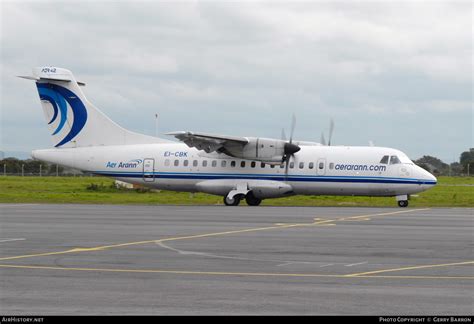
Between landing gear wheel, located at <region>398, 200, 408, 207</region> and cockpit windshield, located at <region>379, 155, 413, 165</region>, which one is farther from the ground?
cockpit windshield, located at <region>379, 155, 413, 165</region>

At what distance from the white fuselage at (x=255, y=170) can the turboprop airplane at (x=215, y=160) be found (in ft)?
0.14

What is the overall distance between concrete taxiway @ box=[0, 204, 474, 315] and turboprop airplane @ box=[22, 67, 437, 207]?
11.0 meters

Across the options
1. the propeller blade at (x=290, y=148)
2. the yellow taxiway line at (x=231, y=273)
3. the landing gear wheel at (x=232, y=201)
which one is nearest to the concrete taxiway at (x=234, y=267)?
the yellow taxiway line at (x=231, y=273)

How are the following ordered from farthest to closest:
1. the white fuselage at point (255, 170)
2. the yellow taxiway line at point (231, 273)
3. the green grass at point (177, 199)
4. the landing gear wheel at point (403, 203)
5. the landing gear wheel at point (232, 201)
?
the green grass at point (177, 199) < the landing gear wheel at point (232, 201) < the landing gear wheel at point (403, 203) < the white fuselage at point (255, 170) < the yellow taxiway line at point (231, 273)

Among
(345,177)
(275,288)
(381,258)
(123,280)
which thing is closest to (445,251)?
(381,258)

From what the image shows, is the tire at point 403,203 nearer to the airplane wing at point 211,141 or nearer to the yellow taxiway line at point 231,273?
the airplane wing at point 211,141

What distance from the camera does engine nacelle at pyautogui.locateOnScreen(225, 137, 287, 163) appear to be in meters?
35.2

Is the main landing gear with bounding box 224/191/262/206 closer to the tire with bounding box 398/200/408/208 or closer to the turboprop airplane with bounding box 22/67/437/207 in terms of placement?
the turboprop airplane with bounding box 22/67/437/207

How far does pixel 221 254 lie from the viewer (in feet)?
49.4

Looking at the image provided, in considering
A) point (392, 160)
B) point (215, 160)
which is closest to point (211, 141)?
point (215, 160)

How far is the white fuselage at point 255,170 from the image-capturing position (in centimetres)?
3447

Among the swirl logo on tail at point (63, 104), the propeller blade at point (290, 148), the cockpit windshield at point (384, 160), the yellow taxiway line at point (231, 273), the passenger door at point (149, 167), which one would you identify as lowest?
the yellow taxiway line at point (231, 273)

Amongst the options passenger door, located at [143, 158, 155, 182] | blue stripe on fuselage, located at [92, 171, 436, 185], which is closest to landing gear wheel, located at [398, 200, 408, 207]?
blue stripe on fuselage, located at [92, 171, 436, 185]

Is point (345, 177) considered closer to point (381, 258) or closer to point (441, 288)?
point (381, 258)
